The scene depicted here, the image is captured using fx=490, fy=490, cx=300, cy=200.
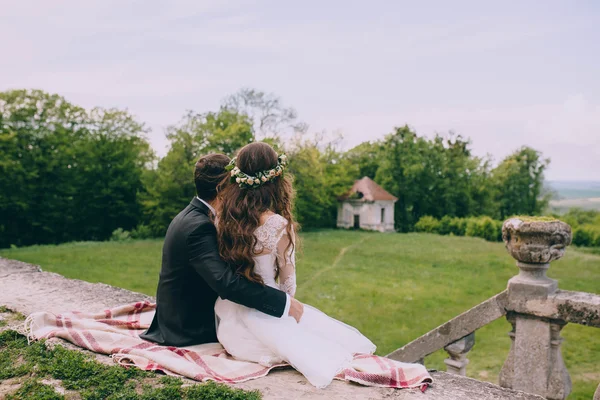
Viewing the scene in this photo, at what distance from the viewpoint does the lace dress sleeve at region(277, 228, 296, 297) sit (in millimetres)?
3703

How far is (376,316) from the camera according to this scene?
13859mm

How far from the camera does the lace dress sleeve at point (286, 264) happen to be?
370cm

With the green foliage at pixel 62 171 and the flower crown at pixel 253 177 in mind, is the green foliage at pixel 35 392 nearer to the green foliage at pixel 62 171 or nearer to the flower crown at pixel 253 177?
the flower crown at pixel 253 177

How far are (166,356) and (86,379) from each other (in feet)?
1.72

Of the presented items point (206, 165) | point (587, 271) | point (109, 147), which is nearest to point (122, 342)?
point (206, 165)

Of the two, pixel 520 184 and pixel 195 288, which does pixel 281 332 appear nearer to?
pixel 195 288

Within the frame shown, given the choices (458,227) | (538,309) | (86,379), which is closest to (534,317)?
(538,309)

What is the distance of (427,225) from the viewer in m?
43.6

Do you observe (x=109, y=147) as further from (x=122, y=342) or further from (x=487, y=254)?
(x=122, y=342)

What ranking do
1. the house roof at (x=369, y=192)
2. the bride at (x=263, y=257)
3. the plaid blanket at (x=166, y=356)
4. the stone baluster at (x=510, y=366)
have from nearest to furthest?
the plaid blanket at (x=166, y=356), the bride at (x=263, y=257), the stone baluster at (x=510, y=366), the house roof at (x=369, y=192)

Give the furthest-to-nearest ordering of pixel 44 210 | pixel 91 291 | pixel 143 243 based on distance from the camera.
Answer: pixel 44 210
pixel 143 243
pixel 91 291

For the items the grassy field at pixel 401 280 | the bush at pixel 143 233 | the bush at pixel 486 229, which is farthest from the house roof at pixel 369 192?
the bush at pixel 143 233

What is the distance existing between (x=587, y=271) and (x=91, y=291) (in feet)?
68.1

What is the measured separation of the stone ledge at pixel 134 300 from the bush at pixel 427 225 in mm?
39088
